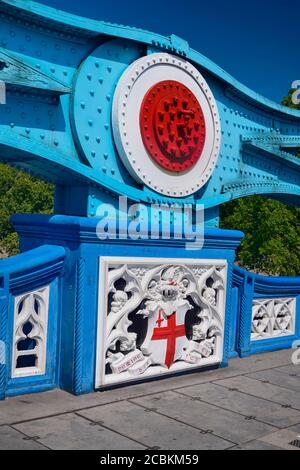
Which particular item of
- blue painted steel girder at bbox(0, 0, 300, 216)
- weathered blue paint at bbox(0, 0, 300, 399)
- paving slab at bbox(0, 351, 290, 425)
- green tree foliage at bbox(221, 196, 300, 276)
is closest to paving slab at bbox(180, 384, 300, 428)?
paving slab at bbox(0, 351, 290, 425)

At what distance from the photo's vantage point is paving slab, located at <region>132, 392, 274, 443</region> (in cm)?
468

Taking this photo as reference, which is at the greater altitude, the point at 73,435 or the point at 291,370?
the point at 73,435

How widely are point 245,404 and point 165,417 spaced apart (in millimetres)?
1013

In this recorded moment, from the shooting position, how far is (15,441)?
13.6 feet

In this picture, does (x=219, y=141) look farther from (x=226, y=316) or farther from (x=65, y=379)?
(x=65, y=379)

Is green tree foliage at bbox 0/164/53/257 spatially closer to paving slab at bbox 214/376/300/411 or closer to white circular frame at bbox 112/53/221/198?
white circular frame at bbox 112/53/221/198

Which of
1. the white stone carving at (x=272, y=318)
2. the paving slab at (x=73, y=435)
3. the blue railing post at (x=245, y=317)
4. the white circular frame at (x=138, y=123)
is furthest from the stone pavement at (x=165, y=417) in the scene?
the white circular frame at (x=138, y=123)

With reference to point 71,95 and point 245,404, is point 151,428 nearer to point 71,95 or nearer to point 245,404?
point 245,404

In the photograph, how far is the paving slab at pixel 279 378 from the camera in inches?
252

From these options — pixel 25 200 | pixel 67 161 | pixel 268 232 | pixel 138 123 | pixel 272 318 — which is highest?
pixel 138 123

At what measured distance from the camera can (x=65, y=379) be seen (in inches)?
219

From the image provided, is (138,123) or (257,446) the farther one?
(138,123)

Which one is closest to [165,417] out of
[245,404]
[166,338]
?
[245,404]

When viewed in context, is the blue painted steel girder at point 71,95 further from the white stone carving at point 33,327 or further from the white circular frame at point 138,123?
the white stone carving at point 33,327
